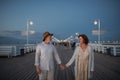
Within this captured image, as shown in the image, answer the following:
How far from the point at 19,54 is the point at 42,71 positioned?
58.2 ft

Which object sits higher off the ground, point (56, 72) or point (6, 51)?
point (6, 51)

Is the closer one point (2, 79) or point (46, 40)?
point (46, 40)

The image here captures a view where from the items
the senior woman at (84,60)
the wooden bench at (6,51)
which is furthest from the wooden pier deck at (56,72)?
the wooden bench at (6,51)

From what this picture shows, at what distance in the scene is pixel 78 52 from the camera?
4.16m

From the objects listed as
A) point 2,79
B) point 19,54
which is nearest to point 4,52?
point 19,54

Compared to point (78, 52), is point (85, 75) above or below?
below

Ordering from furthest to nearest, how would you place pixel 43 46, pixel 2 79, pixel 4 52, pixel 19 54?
1. pixel 19 54
2. pixel 4 52
3. pixel 2 79
4. pixel 43 46

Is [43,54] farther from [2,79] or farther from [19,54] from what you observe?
[19,54]

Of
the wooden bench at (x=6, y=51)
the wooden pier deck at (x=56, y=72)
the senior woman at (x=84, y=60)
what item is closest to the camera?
the senior woman at (x=84, y=60)

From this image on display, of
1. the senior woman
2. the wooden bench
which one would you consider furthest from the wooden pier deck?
the wooden bench

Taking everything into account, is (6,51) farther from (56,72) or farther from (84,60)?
(84,60)

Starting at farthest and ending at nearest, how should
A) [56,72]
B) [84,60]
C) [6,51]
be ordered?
1. [6,51]
2. [56,72]
3. [84,60]

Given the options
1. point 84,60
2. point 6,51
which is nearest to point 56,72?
point 84,60

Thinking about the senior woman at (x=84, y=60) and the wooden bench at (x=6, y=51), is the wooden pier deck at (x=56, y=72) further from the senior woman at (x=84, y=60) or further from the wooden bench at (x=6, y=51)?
the wooden bench at (x=6, y=51)
